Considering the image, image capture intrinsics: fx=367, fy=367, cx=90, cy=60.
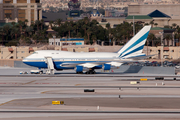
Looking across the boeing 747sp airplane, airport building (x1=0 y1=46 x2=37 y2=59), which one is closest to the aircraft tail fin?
the boeing 747sp airplane

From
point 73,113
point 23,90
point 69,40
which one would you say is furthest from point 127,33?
point 73,113

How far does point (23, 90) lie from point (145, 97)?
16.8 m

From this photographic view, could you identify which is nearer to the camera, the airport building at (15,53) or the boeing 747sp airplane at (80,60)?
the boeing 747sp airplane at (80,60)

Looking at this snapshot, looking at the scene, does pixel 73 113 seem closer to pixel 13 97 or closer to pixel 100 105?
pixel 100 105

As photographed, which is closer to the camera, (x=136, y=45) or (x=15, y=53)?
(x=136, y=45)

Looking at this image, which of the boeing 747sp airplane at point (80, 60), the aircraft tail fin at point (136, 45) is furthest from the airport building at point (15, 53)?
the aircraft tail fin at point (136, 45)

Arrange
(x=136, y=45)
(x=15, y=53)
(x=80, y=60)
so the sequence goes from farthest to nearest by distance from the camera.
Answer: (x=15, y=53), (x=136, y=45), (x=80, y=60)

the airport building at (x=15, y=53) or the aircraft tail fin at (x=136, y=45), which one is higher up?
the aircraft tail fin at (x=136, y=45)

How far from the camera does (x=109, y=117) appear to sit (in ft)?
104

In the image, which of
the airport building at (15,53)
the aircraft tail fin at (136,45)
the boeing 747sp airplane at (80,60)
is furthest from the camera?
the airport building at (15,53)

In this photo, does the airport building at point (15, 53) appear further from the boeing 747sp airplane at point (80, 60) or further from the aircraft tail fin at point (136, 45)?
the aircraft tail fin at point (136, 45)

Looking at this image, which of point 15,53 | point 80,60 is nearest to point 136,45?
point 80,60

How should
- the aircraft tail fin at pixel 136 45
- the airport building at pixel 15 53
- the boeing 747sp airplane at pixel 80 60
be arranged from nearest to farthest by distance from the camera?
1. the boeing 747sp airplane at pixel 80 60
2. the aircraft tail fin at pixel 136 45
3. the airport building at pixel 15 53

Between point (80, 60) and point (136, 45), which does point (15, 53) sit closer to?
point (80, 60)
